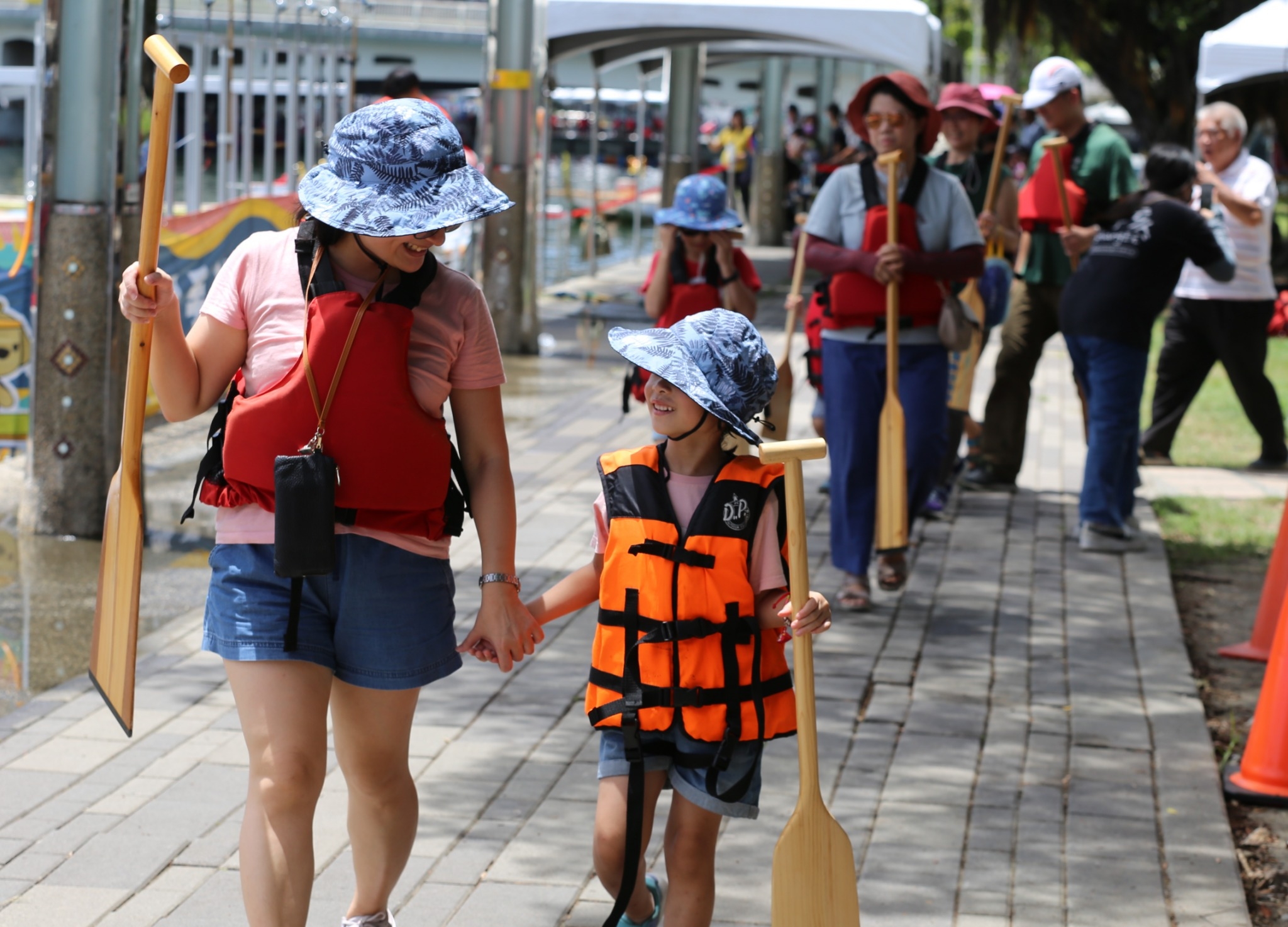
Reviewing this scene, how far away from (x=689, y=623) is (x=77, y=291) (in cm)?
468

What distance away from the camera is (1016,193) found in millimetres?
8312

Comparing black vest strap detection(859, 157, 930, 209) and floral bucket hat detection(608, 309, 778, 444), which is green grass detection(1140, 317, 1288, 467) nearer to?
black vest strap detection(859, 157, 930, 209)

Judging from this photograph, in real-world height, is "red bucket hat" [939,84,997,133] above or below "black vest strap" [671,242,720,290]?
above

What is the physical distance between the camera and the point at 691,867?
3.15m

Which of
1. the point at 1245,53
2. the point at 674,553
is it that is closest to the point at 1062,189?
the point at 674,553

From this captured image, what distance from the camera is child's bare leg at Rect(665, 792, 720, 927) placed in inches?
124

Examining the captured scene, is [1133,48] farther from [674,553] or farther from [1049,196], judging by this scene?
[674,553]

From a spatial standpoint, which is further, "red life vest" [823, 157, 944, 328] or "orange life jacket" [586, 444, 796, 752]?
"red life vest" [823, 157, 944, 328]

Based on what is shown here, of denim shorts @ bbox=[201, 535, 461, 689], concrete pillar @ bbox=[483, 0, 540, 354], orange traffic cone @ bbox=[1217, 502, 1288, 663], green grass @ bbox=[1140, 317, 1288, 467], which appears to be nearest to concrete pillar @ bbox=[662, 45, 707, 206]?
green grass @ bbox=[1140, 317, 1288, 467]

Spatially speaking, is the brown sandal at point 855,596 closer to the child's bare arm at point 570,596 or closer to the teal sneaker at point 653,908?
the teal sneaker at point 653,908

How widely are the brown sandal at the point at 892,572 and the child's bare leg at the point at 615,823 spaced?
3.40 m

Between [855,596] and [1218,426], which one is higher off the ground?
[1218,426]

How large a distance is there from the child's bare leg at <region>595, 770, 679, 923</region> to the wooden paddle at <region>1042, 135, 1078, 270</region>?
199 inches

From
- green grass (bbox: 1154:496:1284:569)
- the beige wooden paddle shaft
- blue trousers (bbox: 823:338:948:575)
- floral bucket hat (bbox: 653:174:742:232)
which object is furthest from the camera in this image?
green grass (bbox: 1154:496:1284:569)
